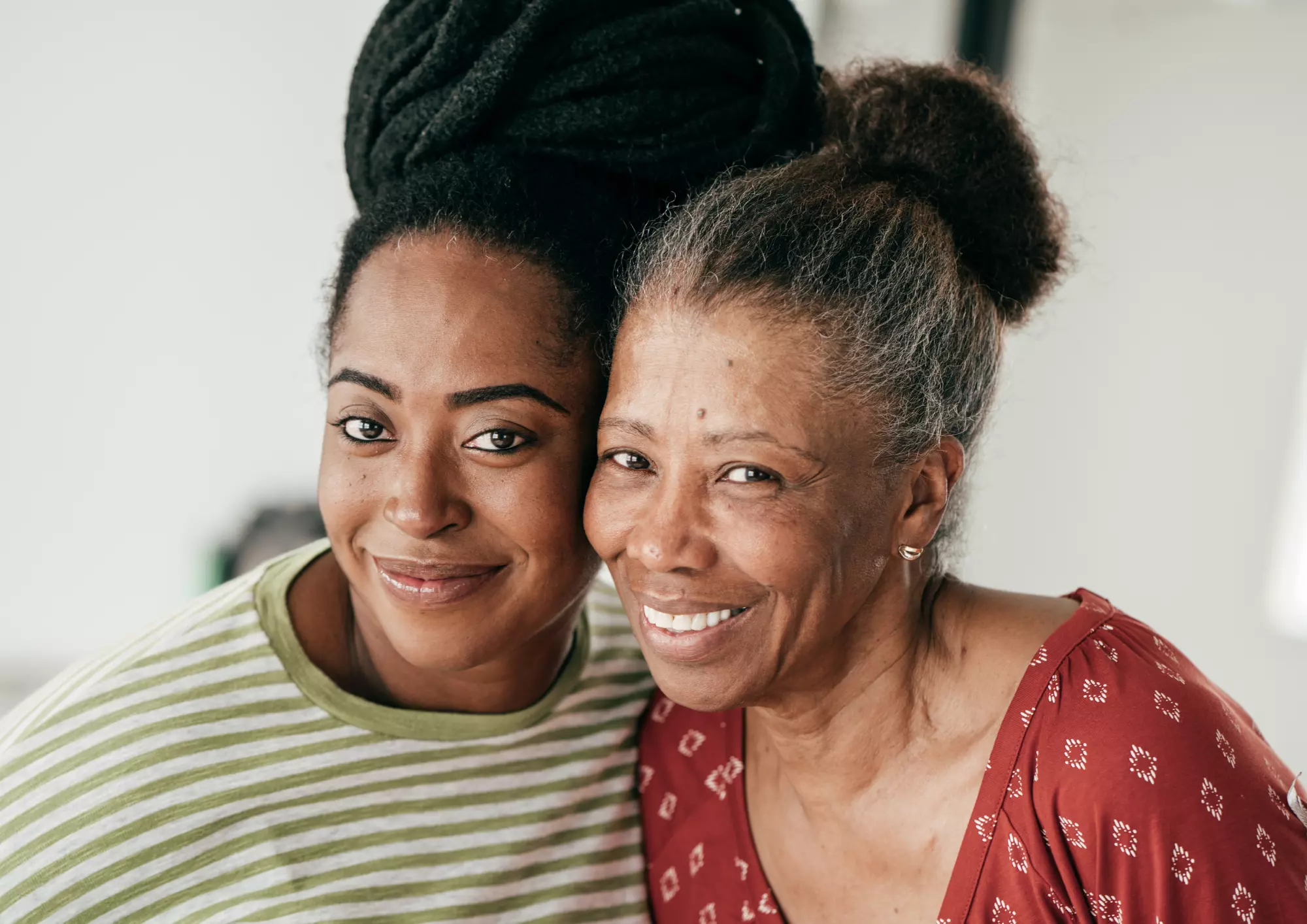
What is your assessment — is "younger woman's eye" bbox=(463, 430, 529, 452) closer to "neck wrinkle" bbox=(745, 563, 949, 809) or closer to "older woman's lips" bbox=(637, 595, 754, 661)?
"older woman's lips" bbox=(637, 595, 754, 661)

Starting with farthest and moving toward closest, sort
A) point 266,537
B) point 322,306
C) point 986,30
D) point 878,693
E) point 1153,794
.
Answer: point 986,30 → point 266,537 → point 322,306 → point 878,693 → point 1153,794

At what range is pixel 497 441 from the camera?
170cm

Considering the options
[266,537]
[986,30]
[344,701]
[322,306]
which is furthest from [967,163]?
[986,30]

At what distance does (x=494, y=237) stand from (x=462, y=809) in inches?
33.8

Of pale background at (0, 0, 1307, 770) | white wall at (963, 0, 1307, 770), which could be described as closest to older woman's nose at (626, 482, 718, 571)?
pale background at (0, 0, 1307, 770)

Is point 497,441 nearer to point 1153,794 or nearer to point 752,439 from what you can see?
point 752,439

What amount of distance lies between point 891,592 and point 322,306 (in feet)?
3.48

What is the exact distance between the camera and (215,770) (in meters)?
1.64

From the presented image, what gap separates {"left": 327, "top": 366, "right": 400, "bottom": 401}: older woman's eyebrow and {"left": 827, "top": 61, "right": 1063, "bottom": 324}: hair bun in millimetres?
737

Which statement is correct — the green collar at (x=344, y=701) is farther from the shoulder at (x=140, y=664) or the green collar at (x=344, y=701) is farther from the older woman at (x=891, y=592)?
the older woman at (x=891, y=592)

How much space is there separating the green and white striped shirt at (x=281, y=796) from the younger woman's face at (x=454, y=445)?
165 millimetres

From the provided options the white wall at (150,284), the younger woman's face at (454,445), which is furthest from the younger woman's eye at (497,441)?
the white wall at (150,284)

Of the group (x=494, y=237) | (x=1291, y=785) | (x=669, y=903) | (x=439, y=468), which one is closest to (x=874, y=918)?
(x=669, y=903)

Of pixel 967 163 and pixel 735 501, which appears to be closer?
pixel 735 501
